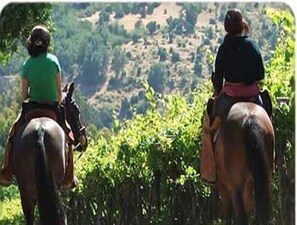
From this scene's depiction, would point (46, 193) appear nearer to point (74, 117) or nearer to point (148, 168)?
point (74, 117)

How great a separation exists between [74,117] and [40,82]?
27.8 inches

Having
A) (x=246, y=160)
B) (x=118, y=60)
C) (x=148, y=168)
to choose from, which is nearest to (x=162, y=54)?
(x=118, y=60)

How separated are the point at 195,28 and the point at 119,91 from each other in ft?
3.46

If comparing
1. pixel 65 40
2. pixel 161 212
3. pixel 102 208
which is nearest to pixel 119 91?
pixel 65 40

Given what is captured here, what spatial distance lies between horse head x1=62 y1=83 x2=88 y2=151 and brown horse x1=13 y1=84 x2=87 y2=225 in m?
0.75

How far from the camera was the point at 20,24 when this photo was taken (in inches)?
399

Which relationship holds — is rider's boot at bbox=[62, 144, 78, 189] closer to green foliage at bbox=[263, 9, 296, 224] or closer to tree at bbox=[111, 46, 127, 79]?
green foliage at bbox=[263, 9, 296, 224]

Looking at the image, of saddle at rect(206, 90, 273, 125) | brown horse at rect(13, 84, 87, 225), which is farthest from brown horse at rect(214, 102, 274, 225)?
brown horse at rect(13, 84, 87, 225)

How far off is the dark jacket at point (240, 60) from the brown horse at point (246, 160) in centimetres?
29

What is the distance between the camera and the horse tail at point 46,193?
21.1ft

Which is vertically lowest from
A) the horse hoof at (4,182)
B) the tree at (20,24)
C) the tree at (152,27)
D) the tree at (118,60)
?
the horse hoof at (4,182)

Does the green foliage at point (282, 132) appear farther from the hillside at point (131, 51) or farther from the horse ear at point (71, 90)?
the horse ear at point (71, 90)

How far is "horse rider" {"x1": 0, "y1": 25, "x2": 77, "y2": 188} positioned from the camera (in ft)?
23.5

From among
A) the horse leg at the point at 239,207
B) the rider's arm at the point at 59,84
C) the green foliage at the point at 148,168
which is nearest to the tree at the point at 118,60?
the green foliage at the point at 148,168
